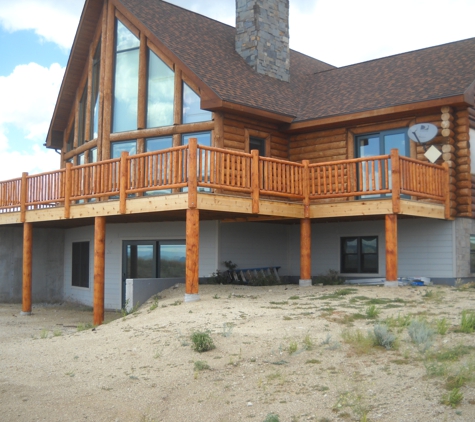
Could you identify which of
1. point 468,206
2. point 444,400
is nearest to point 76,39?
point 468,206

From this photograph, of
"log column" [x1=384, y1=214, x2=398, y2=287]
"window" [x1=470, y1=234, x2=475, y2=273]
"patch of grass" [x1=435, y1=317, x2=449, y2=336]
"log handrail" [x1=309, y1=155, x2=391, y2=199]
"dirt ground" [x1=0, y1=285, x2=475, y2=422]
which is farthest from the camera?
"window" [x1=470, y1=234, x2=475, y2=273]

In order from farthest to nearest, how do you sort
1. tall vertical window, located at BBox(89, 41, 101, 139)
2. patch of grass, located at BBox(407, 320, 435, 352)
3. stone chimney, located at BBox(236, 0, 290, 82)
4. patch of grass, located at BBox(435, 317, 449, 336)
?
tall vertical window, located at BBox(89, 41, 101, 139), stone chimney, located at BBox(236, 0, 290, 82), patch of grass, located at BBox(435, 317, 449, 336), patch of grass, located at BBox(407, 320, 435, 352)

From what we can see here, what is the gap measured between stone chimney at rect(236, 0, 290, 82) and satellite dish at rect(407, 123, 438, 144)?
6236 mm

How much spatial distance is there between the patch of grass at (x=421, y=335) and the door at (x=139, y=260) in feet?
37.0

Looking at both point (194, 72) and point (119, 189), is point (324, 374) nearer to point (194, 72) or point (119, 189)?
point (119, 189)

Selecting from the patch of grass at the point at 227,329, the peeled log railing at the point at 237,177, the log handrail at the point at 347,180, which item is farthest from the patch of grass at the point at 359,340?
the log handrail at the point at 347,180

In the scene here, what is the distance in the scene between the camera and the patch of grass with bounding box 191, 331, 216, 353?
9.30 meters

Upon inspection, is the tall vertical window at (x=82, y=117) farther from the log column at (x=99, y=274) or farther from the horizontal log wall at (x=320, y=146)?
the horizontal log wall at (x=320, y=146)

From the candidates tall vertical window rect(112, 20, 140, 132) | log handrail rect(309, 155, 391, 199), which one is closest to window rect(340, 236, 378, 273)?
log handrail rect(309, 155, 391, 199)

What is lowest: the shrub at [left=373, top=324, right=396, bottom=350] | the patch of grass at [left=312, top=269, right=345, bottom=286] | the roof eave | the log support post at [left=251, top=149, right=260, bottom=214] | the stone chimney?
the shrub at [left=373, top=324, right=396, bottom=350]

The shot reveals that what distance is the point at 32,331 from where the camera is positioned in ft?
48.8

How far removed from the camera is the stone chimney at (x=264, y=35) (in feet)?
68.6

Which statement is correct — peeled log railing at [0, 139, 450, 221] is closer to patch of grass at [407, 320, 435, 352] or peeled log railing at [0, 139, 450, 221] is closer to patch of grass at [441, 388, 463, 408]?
patch of grass at [407, 320, 435, 352]

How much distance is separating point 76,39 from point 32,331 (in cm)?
1144
